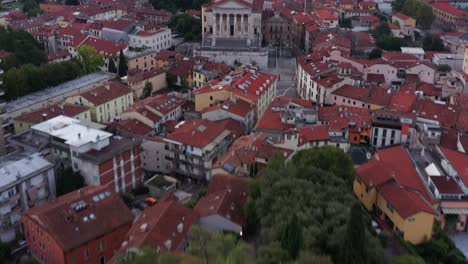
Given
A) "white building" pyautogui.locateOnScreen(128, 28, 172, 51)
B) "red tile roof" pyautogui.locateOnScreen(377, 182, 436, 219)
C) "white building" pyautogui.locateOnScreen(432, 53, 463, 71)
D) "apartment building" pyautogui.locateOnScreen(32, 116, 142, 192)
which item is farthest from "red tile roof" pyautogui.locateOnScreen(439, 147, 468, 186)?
"white building" pyautogui.locateOnScreen(128, 28, 172, 51)

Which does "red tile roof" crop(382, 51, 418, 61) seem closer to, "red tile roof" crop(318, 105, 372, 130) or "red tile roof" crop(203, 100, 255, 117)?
"red tile roof" crop(318, 105, 372, 130)

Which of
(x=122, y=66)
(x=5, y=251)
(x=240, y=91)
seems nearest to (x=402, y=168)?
(x=240, y=91)

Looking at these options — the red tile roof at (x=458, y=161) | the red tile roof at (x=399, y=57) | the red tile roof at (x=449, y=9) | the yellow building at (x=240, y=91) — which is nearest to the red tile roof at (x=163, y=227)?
the red tile roof at (x=458, y=161)

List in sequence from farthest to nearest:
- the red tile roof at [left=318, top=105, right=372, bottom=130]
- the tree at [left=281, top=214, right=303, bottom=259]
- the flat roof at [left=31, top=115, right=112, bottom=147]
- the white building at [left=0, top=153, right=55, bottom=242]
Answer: the red tile roof at [left=318, top=105, right=372, bottom=130], the flat roof at [left=31, top=115, right=112, bottom=147], the white building at [left=0, top=153, right=55, bottom=242], the tree at [left=281, top=214, right=303, bottom=259]

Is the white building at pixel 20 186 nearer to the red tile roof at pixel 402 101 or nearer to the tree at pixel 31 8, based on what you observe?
the red tile roof at pixel 402 101

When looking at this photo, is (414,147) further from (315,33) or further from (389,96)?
(315,33)

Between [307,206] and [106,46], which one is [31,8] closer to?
[106,46]

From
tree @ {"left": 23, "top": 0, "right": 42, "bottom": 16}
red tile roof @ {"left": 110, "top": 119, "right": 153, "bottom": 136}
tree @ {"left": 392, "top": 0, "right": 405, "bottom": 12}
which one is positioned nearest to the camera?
red tile roof @ {"left": 110, "top": 119, "right": 153, "bottom": 136}
